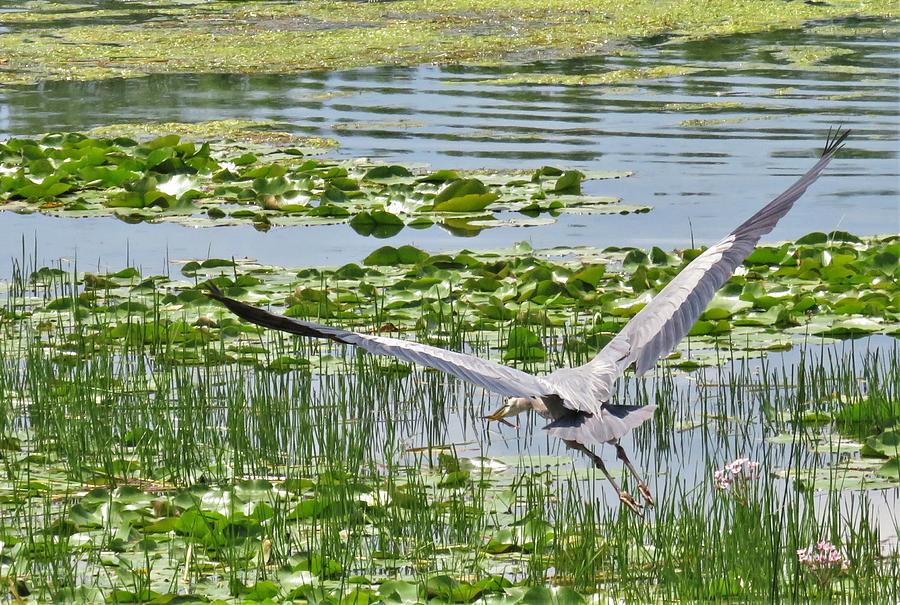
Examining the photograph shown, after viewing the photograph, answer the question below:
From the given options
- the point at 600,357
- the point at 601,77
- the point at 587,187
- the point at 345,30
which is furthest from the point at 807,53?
the point at 600,357

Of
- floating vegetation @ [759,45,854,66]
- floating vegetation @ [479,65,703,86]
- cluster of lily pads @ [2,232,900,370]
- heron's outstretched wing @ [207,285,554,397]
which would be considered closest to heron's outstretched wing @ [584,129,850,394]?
heron's outstretched wing @ [207,285,554,397]

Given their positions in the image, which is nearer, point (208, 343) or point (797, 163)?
point (208, 343)

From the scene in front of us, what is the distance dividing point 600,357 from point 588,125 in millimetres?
9958

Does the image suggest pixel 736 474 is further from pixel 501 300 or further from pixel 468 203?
pixel 468 203

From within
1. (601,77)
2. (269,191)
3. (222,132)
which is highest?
(601,77)

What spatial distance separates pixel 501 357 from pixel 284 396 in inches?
45.7

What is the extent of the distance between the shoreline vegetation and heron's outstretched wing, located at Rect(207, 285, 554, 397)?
1516 cm

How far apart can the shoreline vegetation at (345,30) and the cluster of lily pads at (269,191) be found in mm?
7484

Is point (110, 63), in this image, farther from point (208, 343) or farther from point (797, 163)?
point (208, 343)

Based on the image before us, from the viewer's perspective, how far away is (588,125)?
14.9 m

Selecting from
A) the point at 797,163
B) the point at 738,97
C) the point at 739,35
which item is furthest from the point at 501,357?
the point at 739,35

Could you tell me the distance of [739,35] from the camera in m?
22.2

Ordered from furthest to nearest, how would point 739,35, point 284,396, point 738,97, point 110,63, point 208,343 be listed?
point 739,35 < point 110,63 < point 738,97 < point 208,343 < point 284,396

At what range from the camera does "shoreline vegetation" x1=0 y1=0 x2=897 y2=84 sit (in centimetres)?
1981
